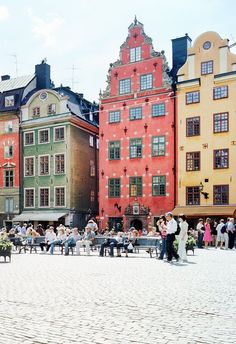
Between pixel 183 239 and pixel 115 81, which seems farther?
pixel 115 81

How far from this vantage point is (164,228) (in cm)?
1802

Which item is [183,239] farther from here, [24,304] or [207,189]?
[207,189]

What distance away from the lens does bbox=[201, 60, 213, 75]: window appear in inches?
1259

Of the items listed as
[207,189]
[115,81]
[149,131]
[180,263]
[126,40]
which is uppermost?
[126,40]

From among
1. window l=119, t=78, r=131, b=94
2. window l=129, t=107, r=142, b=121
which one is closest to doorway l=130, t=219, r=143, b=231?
window l=129, t=107, r=142, b=121

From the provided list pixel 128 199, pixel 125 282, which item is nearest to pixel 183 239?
pixel 125 282

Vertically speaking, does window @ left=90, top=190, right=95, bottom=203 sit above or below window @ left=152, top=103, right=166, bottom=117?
below

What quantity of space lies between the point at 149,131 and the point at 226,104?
6122 mm

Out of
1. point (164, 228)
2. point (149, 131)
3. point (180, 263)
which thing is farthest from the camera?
point (149, 131)

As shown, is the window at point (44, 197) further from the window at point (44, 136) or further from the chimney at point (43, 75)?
the chimney at point (43, 75)

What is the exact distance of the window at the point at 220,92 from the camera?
3130 cm

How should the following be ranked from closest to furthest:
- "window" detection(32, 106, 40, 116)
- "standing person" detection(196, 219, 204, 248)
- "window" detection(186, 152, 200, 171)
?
1. "standing person" detection(196, 219, 204, 248)
2. "window" detection(186, 152, 200, 171)
3. "window" detection(32, 106, 40, 116)

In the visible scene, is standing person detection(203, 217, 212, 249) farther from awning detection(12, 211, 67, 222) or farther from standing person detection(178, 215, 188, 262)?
awning detection(12, 211, 67, 222)

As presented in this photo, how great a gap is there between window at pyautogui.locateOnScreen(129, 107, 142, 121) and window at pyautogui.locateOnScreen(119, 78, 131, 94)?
1.61 m
